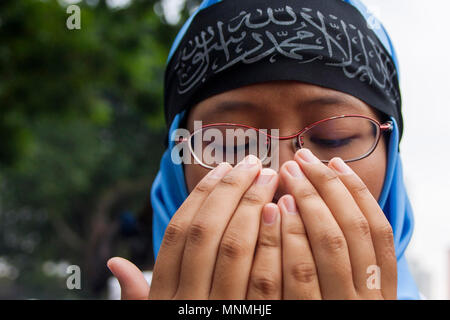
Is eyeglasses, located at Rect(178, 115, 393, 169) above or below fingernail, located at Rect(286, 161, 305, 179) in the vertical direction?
above

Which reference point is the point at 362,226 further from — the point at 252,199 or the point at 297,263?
the point at 252,199

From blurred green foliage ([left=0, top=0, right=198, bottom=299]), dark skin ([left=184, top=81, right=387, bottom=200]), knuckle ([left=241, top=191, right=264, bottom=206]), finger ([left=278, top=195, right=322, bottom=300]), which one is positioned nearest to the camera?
finger ([left=278, top=195, right=322, bottom=300])

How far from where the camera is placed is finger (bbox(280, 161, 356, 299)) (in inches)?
49.4

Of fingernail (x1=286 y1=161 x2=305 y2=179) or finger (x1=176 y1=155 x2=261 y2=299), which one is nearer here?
finger (x1=176 y1=155 x2=261 y2=299)

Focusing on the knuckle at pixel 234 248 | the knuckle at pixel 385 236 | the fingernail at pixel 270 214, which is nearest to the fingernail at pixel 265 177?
the fingernail at pixel 270 214

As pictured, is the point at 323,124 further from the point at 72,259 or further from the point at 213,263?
the point at 72,259

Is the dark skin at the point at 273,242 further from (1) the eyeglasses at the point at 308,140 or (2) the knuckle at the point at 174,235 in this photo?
(1) the eyeglasses at the point at 308,140

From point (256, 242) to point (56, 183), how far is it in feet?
56.1

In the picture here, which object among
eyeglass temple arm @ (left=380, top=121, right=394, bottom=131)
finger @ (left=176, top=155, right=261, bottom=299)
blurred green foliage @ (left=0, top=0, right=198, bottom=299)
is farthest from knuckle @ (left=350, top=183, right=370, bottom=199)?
blurred green foliage @ (left=0, top=0, right=198, bottom=299)

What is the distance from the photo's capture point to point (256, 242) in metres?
1.33

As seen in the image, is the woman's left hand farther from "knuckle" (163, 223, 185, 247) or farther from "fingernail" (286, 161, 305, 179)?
"knuckle" (163, 223, 185, 247)

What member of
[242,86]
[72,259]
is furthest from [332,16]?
[72,259]

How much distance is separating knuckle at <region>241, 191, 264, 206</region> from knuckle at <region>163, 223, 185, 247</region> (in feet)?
0.68

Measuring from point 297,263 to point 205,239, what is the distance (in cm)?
27
